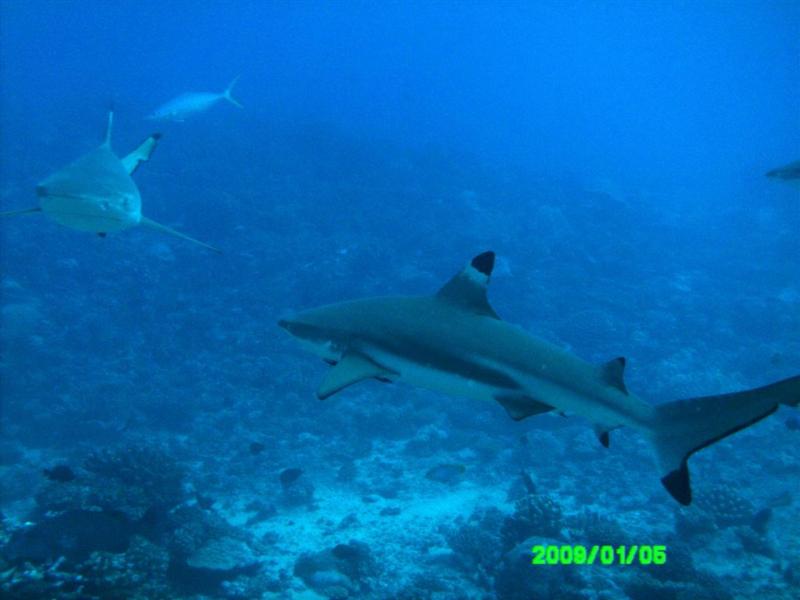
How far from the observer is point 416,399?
16969 millimetres

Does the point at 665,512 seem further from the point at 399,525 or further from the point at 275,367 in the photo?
the point at 275,367

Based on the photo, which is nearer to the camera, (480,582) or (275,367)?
(480,582)

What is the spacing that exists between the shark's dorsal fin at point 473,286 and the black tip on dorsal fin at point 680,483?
1.82 m

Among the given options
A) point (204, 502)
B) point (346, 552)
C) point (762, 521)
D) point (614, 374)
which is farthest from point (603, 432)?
point (762, 521)

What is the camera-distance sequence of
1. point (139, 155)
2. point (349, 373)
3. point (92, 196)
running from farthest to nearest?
point (139, 155) → point (92, 196) → point (349, 373)

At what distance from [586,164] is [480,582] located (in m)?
53.8

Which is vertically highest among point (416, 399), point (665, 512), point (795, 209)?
point (795, 209)

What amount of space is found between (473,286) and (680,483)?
2.23m

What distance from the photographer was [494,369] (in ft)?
12.7

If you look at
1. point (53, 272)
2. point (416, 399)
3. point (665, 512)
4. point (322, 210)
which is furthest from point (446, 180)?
point (665, 512)
